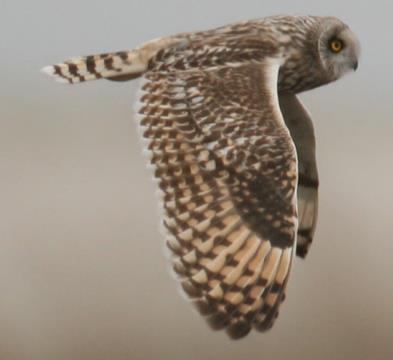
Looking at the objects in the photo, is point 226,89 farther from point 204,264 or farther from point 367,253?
point 367,253

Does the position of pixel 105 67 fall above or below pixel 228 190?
above

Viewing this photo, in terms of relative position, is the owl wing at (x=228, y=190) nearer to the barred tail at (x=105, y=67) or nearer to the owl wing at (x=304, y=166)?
the barred tail at (x=105, y=67)

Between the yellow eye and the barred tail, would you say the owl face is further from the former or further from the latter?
the barred tail

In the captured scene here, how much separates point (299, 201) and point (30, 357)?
2088mm

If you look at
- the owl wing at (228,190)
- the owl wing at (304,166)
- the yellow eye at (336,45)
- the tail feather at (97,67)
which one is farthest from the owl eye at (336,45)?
the tail feather at (97,67)

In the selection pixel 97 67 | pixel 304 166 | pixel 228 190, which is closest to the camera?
pixel 228 190

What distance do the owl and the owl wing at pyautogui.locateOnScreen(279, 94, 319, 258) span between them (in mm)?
228

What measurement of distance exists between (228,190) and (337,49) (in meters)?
0.95

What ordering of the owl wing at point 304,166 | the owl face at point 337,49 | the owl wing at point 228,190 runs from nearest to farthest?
the owl wing at point 228,190 < the owl wing at point 304,166 < the owl face at point 337,49

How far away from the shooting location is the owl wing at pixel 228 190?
18.5 ft

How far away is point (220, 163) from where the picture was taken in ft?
19.0

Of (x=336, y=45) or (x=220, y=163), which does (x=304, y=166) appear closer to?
(x=336, y=45)

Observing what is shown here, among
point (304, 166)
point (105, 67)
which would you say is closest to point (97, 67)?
point (105, 67)

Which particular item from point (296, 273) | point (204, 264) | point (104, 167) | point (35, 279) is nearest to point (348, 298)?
point (296, 273)
